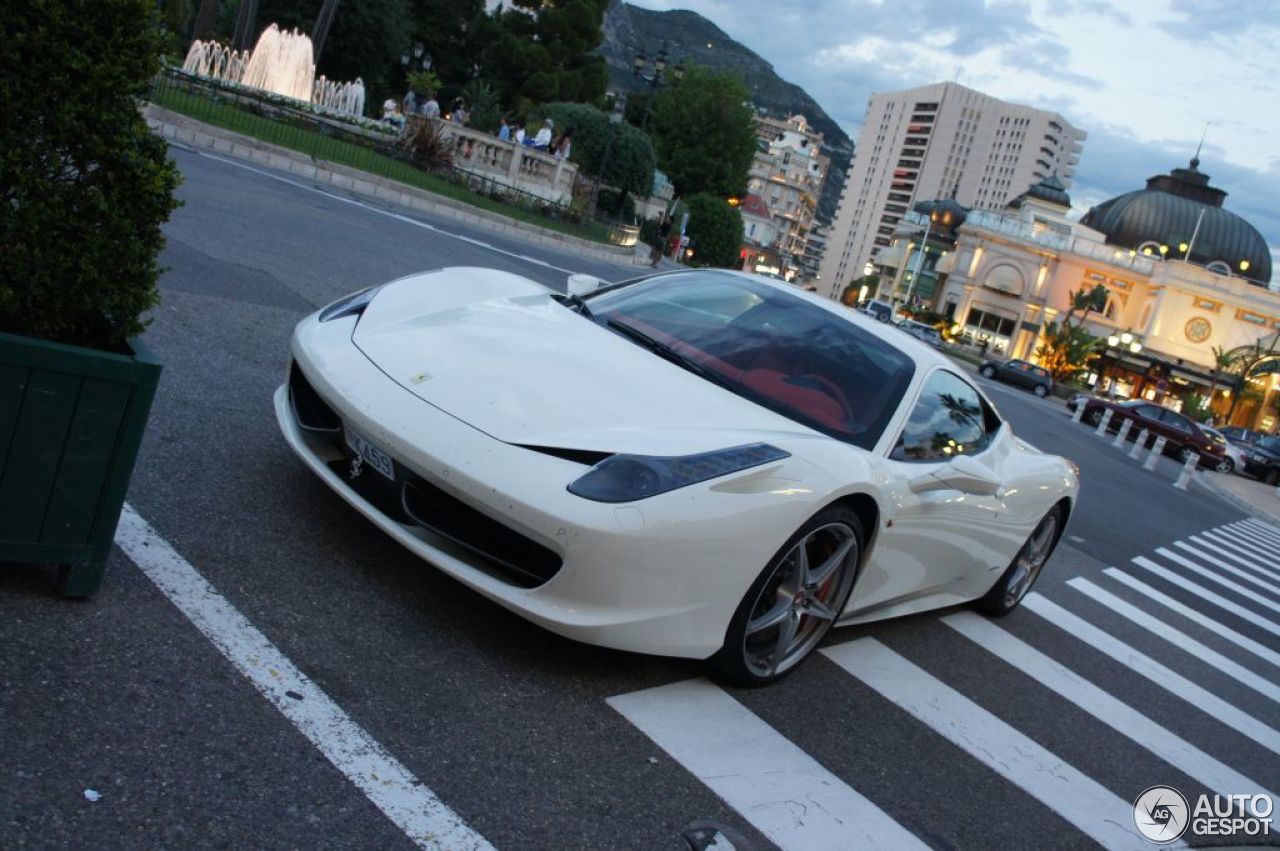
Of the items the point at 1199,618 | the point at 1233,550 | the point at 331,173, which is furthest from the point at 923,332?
the point at 1199,618

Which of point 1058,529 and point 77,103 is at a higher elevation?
point 77,103

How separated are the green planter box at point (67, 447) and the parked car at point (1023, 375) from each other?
182 ft

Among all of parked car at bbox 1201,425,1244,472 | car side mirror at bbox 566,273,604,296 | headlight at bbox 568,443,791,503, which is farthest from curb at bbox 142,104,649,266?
parked car at bbox 1201,425,1244,472

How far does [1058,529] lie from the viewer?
270 inches

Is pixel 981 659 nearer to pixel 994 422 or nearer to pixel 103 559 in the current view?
pixel 994 422

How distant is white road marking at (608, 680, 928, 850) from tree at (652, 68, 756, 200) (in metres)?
83.8

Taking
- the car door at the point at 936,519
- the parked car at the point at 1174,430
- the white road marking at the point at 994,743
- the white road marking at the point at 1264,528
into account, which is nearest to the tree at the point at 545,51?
the parked car at the point at 1174,430

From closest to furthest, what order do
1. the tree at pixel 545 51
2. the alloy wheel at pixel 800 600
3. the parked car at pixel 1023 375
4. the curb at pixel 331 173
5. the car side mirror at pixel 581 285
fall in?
the alloy wheel at pixel 800 600, the car side mirror at pixel 581 285, the curb at pixel 331 173, the parked car at pixel 1023 375, the tree at pixel 545 51

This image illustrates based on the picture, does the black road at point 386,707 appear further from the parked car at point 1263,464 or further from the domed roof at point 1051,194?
the domed roof at point 1051,194

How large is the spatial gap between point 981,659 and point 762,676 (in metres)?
1.98

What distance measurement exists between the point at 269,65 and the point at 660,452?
37.2m

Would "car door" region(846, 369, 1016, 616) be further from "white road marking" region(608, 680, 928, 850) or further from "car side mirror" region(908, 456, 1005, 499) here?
"white road marking" region(608, 680, 928, 850)

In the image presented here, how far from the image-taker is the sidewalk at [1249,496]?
931 inches

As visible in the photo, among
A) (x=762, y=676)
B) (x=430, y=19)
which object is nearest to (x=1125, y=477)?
(x=762, y=676)
